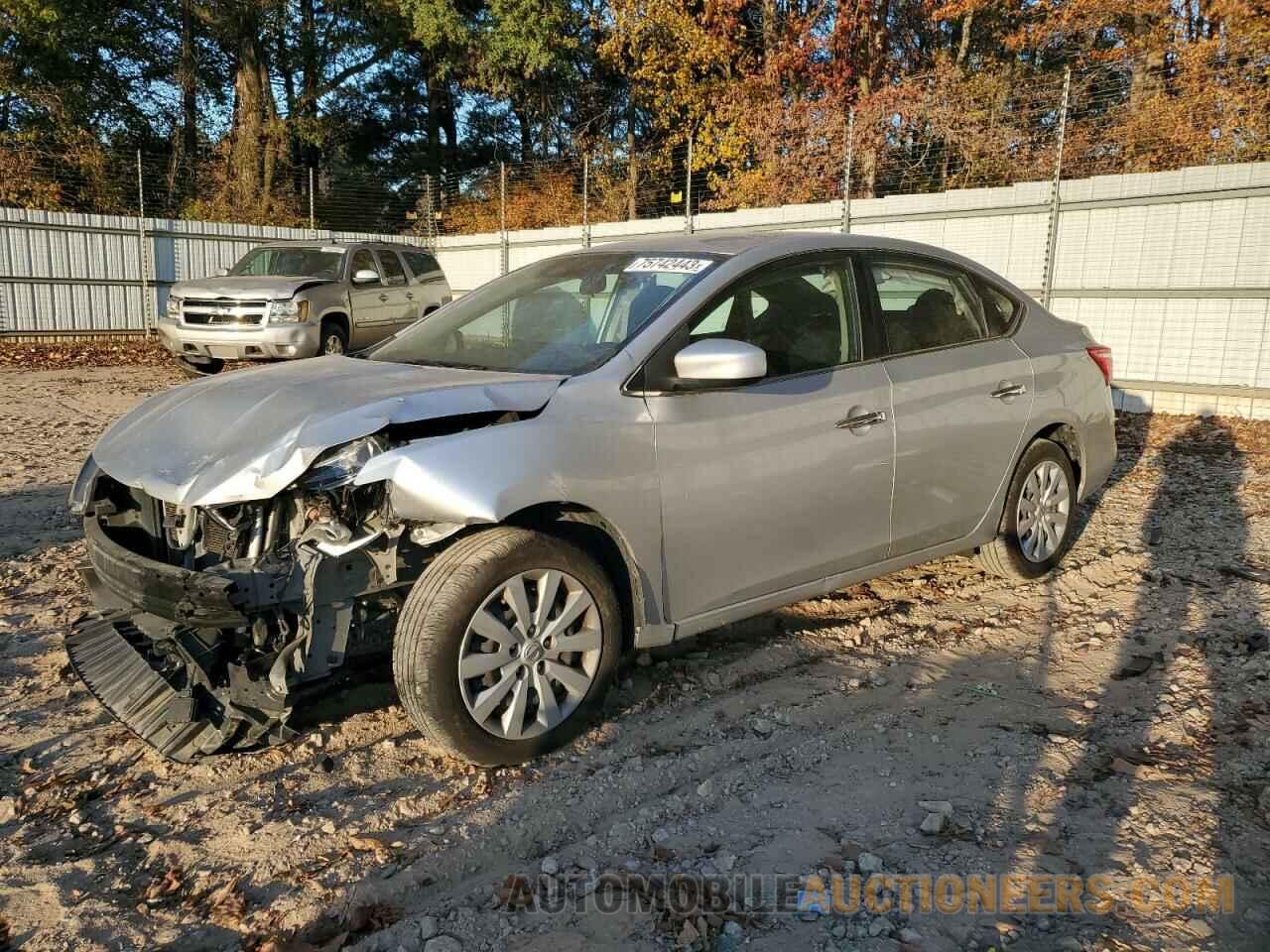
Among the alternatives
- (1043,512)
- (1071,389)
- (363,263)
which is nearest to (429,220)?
(363,263)

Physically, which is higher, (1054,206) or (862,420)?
(1054,206)

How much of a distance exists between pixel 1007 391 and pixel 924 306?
603 millimetres

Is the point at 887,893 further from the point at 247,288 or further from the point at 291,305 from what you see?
the point at 247,288

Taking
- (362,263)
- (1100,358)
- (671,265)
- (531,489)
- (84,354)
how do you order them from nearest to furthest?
(531,489) < (671,265) < (1100,358) < (362,263) < (84,354)

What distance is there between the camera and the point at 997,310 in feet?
16.5

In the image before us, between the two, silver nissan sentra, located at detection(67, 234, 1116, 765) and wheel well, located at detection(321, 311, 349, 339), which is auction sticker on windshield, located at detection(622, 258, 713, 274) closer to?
silver nissan sentra, located at detection(67, 234, 1116, 765)

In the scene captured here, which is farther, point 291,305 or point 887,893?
point 291,305

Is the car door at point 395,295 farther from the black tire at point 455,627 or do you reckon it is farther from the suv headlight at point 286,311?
the black tire at point 455,627

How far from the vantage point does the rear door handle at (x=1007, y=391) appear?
4.75m

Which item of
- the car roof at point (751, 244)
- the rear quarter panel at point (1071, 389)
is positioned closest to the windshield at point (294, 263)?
the car roof at point (751, 244)

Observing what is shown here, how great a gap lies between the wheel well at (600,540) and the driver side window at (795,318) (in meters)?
0.83

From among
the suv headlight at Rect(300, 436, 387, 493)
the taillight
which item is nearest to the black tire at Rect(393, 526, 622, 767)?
the suv headlight at Rect(300, 436, 387, 493)

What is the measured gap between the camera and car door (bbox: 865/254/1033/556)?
4.34 m

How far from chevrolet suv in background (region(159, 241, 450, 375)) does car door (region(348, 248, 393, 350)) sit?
1 cm
